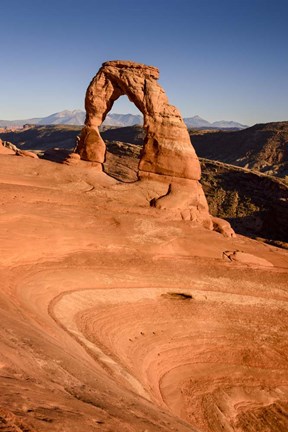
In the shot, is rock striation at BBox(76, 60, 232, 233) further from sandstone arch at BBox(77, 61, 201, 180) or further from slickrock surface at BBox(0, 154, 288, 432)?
slickrock surface at BBox(0, 154, 288, 432)

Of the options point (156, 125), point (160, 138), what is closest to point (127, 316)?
point (160, 138)

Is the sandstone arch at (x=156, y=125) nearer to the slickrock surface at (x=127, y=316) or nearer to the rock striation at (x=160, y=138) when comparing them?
the rock striation at (x=160, y=138)

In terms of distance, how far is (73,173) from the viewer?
16.2 m

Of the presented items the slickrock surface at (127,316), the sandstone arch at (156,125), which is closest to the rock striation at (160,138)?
the sandstone arch at (156,125)

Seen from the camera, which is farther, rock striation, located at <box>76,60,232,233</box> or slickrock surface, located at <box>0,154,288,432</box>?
rock striation, located at <box>76,60,232,233</box>

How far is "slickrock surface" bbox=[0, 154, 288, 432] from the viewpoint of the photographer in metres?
4.55

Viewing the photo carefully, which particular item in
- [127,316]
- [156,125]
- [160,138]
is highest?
[156,125]

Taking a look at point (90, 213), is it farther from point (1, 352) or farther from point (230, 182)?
point (230, 182)

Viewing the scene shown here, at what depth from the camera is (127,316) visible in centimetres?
990

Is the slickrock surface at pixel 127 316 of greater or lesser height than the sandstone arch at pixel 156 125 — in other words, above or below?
below

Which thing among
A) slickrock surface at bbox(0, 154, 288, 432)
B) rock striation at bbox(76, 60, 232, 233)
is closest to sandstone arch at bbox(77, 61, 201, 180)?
rock striation at bbox(76, 60, 232, 233)

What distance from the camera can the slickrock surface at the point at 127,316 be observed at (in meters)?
4.55

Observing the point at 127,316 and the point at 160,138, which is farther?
the point at 160,138

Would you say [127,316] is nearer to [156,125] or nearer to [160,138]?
[160,138]
